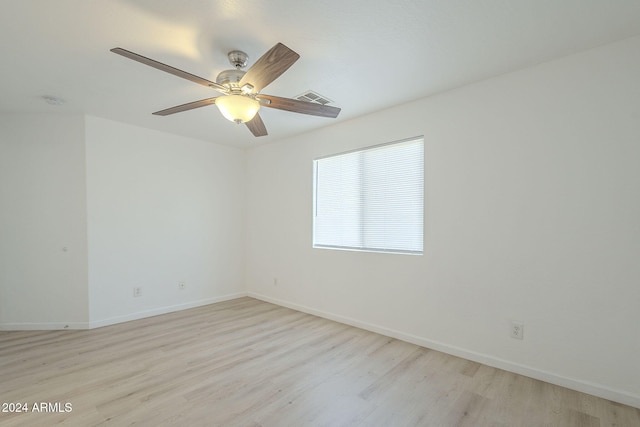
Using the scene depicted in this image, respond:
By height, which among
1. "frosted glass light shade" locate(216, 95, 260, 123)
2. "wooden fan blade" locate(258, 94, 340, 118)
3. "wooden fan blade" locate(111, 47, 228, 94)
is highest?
"wooden fan blade" locate(111, 47, 228, 94)

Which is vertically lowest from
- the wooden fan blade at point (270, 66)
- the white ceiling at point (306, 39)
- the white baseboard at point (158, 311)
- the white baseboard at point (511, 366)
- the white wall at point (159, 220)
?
the white baseboard at point (158, 311)

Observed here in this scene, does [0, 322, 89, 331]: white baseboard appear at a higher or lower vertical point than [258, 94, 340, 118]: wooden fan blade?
lower

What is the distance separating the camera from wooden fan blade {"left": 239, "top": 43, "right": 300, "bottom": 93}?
1560mm

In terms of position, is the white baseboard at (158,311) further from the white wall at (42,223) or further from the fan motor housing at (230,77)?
the fan motor housing at (230,77)

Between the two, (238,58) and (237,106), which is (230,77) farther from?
(237,106)

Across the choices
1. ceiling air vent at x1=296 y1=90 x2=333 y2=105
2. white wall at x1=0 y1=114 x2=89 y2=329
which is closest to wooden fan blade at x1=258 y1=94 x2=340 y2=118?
ceiling air vent at x1=296 y1=90 x2=333 y2=105

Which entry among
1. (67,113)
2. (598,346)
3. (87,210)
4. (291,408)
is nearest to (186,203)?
(87,210)

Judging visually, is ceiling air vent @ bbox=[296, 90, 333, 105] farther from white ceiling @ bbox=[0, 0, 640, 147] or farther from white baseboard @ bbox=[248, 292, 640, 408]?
white baseboard @ bbox=[248, 292, 640, 408]

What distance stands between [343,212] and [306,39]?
2.08 meters

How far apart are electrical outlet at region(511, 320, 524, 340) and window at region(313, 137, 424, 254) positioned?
96cm

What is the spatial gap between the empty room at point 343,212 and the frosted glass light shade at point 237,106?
14 millimetres

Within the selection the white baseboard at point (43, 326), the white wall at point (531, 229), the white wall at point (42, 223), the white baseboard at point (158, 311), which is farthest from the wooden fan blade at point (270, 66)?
the white baseboard at point (43, 326)

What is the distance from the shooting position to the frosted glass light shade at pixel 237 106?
1.90m

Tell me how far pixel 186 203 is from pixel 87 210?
1.14 metres
